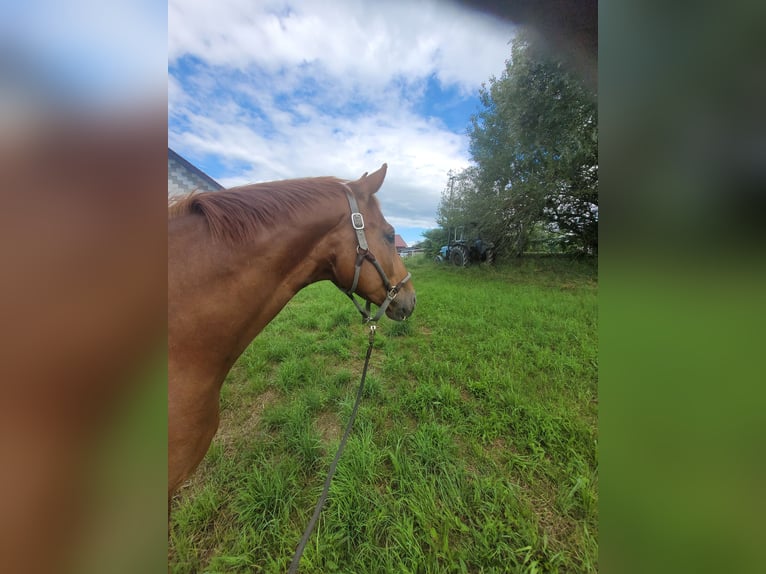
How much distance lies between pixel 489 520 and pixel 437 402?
3.63ft

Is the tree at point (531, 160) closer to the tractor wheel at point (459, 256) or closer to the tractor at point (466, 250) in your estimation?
the tractor at point (466, 250)

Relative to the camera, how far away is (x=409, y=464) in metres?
1.86

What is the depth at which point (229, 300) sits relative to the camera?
1.21 m

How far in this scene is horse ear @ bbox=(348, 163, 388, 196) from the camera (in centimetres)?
165

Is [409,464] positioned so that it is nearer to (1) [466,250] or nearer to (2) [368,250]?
(2) [368,250]

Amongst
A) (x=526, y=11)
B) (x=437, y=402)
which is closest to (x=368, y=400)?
(x=437, y=402)

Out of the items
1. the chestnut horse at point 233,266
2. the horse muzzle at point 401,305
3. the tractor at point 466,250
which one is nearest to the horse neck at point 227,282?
the chestnut horse at point 233,266

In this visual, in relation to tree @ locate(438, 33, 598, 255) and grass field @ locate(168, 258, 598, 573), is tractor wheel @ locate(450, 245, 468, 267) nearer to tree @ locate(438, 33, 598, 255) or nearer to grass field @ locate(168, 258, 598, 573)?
tree @ locate(438, 33, 598, 255)

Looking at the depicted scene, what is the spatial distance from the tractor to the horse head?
31.0ft

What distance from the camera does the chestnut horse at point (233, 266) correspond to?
1.13 metres

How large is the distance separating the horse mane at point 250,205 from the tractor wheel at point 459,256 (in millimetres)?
11757

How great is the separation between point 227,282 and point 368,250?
31.5 inches
